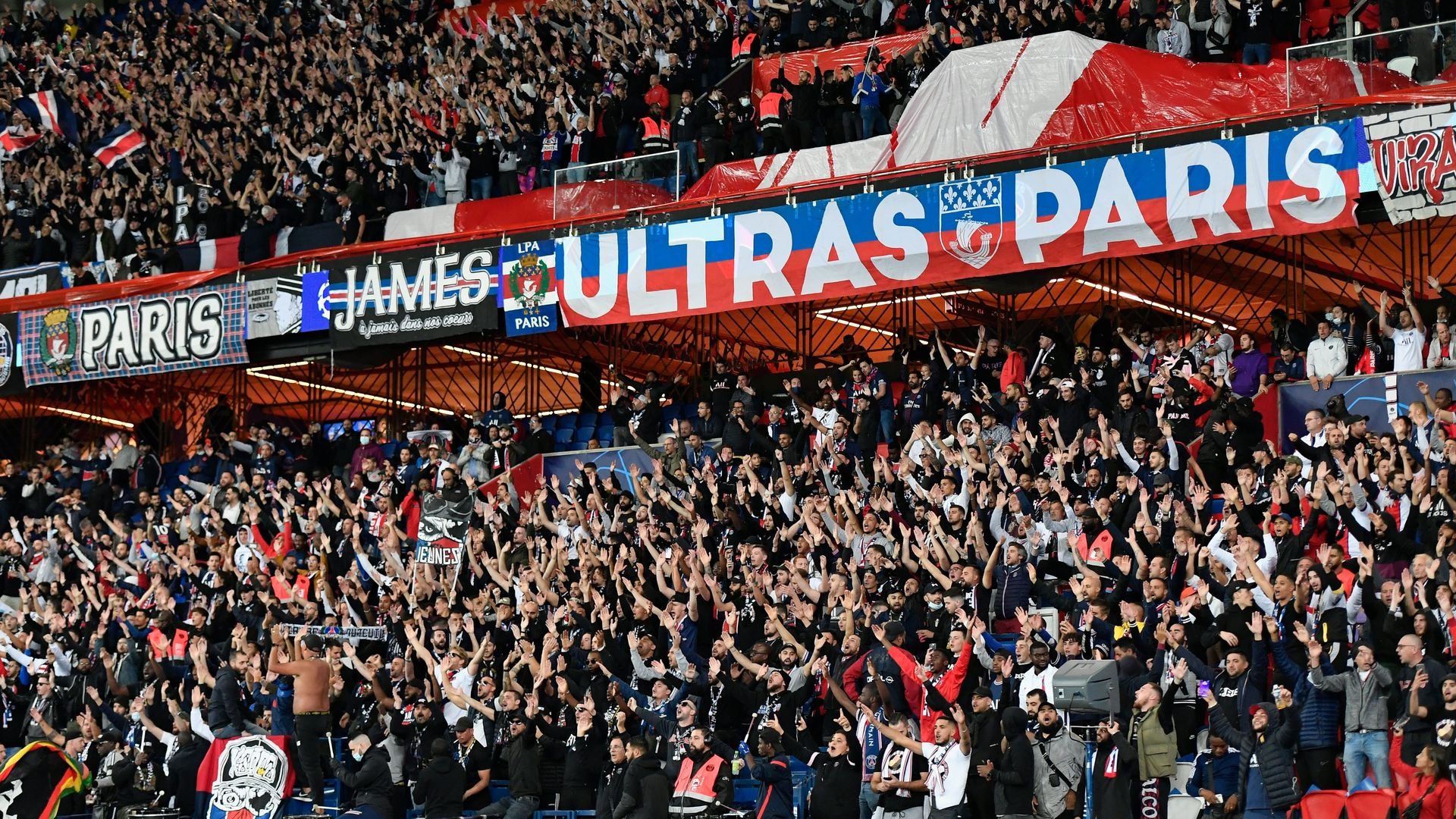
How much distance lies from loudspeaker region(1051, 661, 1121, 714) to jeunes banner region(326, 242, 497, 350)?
461 inches

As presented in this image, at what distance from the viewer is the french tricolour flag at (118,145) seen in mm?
31750

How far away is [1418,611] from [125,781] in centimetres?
Result: 1257

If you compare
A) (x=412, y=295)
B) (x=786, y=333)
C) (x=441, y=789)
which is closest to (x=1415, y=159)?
(x=786, y=333)

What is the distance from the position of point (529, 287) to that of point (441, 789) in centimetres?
887

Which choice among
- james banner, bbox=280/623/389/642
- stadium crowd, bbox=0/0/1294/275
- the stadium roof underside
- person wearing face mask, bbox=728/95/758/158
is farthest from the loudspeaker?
person wearing face mask, bbox=728/95/758/158

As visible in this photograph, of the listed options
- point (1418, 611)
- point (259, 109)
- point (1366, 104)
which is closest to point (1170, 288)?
point (1366, 104)

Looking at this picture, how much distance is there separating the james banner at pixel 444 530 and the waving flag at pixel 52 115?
14679 millimetres

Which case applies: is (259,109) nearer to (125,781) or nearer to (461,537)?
(461,537)

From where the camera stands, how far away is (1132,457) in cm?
1850

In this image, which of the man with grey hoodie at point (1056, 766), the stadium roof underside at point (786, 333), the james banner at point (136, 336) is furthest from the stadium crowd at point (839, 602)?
the james banner at point (136, 336)

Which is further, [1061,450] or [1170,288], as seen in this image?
[1170,288]

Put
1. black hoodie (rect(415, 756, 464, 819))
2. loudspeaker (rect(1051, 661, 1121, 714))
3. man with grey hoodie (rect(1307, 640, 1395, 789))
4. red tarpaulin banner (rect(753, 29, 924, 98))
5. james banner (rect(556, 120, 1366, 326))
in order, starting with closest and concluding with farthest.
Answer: man with grey hoodie (rect(1307, 640, 1395, 789)) → loudspeaker (rect(1051, 661, 1121, 714)) → black hoodie (rect(415, 756, 464, 819)) → james banner (rect(556, 120, 1366, 326)) → red tarpaulin banner (rect(753, 29, 924, 98))

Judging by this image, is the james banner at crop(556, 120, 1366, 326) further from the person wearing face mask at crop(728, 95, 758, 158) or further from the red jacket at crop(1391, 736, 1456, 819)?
the red jacket at crop(1391, 736, 1456, 819)

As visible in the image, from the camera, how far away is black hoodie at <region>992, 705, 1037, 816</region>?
14688mm
